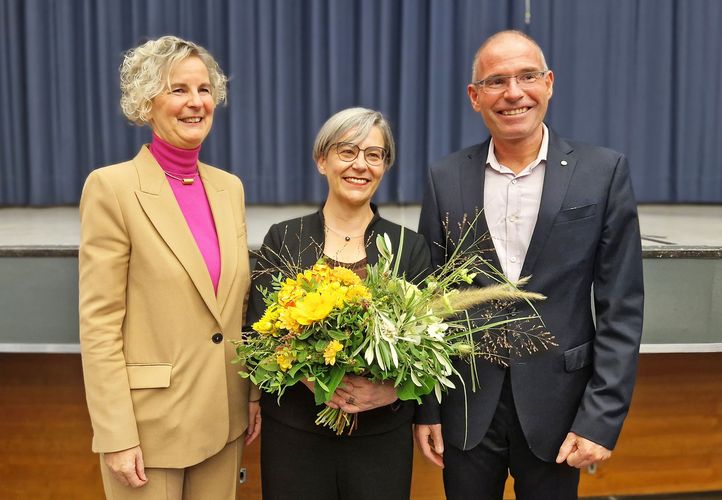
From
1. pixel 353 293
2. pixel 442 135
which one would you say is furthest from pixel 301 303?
pixel 442 135

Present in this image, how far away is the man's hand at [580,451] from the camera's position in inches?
60.2

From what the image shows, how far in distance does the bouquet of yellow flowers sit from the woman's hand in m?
0.04

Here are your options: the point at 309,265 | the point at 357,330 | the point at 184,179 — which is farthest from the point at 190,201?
the point at 357,330

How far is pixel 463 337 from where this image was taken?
1.51 m

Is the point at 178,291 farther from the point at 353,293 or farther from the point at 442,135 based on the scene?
the point at 442,135

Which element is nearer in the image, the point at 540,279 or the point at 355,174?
the point at 540,279

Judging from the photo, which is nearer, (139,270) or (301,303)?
(301,303)

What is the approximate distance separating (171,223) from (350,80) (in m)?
2.87

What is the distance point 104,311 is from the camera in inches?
56.3

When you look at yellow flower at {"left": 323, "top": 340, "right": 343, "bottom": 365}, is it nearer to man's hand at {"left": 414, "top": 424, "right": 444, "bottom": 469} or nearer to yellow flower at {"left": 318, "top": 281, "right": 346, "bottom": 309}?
yellow flower at {"left": 318, "top": 281, "right": 346, "bottom": 309}

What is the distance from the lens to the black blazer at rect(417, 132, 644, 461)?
152 cm

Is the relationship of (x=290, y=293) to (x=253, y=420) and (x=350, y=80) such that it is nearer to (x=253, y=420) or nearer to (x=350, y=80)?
(x=253, y=420)

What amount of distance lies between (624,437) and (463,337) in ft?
4.34

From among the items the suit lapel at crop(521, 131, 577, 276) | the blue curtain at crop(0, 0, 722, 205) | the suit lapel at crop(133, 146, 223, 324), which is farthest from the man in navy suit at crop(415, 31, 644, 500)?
the blue curtain at crop(0, 0, 722, 205)
